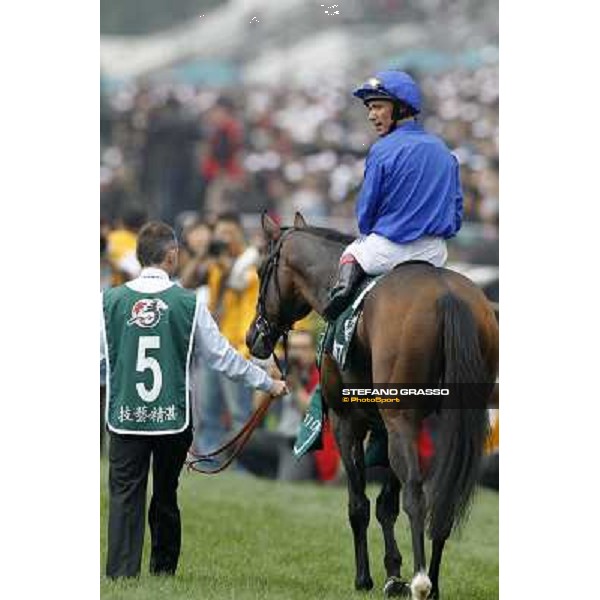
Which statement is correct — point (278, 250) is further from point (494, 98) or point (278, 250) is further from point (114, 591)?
point (114, 591)

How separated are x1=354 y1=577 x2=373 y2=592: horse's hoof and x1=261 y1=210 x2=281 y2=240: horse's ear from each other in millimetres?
1777

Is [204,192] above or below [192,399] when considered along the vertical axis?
above

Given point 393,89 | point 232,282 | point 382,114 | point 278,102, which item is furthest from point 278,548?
point 393,89

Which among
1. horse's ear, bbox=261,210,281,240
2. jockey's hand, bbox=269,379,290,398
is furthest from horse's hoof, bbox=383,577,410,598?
horse's ear, bbox=261,210,281,240

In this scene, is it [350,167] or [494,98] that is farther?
[350,167]

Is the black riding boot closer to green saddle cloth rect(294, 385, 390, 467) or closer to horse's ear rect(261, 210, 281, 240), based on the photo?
green saddle cloth rect(294, 385, 390, 467)

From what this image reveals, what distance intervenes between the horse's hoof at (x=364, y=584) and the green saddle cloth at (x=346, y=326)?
104 centimetres

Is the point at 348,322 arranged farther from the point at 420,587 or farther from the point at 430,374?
the point at 420,587

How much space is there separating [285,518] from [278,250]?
2140mm

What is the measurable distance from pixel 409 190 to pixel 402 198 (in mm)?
49

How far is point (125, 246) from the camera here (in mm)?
10172
